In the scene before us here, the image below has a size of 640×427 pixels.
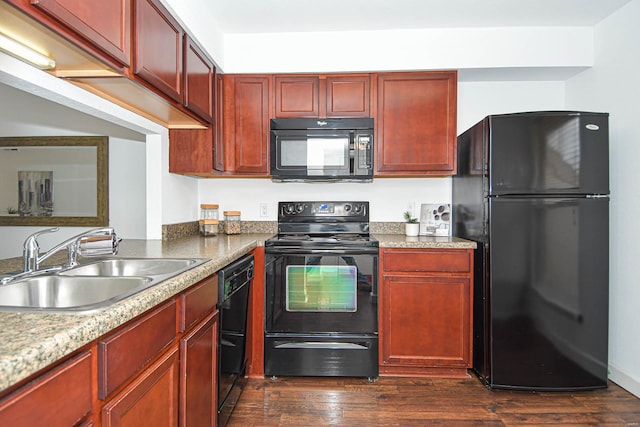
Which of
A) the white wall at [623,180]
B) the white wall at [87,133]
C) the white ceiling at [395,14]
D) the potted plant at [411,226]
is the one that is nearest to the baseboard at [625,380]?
the white wall at [623,180]

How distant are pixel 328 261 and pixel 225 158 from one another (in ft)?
3.54

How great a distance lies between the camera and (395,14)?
7.45 feet

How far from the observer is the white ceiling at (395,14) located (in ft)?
7.07

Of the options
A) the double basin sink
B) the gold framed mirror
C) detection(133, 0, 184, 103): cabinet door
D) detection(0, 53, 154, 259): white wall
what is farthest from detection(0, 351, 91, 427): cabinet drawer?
the gold framed mirror

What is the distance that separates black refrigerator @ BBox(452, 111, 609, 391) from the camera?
2.03m

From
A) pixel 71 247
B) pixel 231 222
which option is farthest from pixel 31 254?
pixel 231 222

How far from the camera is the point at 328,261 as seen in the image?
7.30 feet

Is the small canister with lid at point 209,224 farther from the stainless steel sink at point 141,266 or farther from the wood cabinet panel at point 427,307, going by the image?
the wood cabinet panel at point 427,307

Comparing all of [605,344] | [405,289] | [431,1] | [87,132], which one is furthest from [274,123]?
[605,344]

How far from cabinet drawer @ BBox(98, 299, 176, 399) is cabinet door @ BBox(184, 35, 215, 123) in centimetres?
126

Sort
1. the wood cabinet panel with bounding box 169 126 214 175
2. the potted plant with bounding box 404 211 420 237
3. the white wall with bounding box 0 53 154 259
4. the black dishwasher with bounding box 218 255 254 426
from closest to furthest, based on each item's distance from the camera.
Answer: the black dishwasher with bounding box 218 255 254 426, the wood cabinet panel with bounding box 169 126 214 175, the potted plant with bounding box 404 211 420 237, the white wall with bounding box 0 53 154 259

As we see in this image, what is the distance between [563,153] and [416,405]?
1.70m

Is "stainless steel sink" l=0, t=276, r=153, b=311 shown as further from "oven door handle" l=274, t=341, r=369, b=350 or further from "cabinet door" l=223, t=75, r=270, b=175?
"cabinet door" l=223, t=75, r=270, b=175

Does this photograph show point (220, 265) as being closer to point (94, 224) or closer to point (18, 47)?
point (18, 47)
